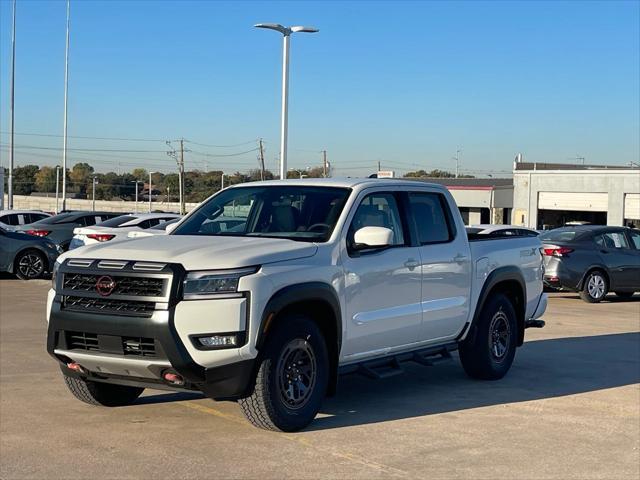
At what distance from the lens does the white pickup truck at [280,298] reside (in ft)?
19.3

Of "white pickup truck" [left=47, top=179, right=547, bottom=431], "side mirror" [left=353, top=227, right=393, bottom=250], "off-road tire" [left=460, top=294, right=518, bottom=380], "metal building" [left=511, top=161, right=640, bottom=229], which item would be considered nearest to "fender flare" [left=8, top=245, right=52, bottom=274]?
"white pickup truck" [left=47, top=179, right=547, bottom=431]

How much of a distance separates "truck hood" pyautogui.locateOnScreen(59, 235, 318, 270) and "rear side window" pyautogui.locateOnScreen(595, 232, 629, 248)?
12186 mm

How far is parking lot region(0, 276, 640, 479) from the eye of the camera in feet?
18.7

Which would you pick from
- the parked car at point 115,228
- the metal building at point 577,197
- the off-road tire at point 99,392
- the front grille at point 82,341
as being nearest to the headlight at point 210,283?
the front grille at point 82,341

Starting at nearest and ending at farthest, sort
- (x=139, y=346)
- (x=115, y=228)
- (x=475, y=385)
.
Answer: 1. (x=139, y=346)
2. (x=475, y=385)
3. (x=115, y=228)

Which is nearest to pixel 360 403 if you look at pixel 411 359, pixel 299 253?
pixel 411 359

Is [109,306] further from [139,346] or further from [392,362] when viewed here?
[392,362]

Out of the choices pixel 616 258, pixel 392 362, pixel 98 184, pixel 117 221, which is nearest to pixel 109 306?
pixel 392 362

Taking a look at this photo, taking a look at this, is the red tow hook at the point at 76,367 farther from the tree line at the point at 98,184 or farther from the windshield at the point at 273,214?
the tree line at the point at 98,184

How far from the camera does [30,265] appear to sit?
19.6 m

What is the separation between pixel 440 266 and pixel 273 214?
5.40 feet

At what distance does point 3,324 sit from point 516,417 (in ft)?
26.0

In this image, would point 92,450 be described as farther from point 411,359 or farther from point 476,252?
point 476,252

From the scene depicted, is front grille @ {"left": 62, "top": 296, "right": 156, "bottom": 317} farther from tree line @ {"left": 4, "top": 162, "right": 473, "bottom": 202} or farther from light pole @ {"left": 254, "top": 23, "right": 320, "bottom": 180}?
tree line @ {"left": 4, "top": 162, "right": 473, "bottom": 202}
